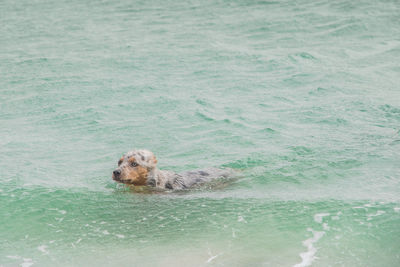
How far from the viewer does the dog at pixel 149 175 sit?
9242 mm

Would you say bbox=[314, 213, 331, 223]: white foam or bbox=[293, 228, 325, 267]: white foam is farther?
bbox=[314, 213, 331, 223]: white foam

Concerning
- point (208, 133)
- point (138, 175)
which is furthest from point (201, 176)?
point (208, 133)

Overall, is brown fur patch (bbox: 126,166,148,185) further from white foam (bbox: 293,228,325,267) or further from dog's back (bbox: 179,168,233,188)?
white foam (bbox: 293,228,325,267)

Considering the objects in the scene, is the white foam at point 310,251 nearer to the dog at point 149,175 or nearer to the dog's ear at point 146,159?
the dog at point 149,175

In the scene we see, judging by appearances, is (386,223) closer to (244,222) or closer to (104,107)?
(244,222)

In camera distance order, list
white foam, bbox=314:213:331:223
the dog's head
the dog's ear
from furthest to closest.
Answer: the dog's ear < the dog's head < white foam, bbox=314:213:331:223

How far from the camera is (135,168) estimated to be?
932 cm

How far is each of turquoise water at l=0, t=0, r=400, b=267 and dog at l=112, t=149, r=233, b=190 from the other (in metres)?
0.24

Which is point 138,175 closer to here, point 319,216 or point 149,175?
point 149,175

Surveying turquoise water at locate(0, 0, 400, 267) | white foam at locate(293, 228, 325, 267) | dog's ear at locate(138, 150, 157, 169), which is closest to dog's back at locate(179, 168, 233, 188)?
turquoise water at locate(0, 0, 400, 267)

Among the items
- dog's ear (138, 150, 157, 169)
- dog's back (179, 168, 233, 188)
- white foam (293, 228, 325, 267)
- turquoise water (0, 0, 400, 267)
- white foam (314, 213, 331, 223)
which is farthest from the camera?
dog's back (179, 168, 233, 188)

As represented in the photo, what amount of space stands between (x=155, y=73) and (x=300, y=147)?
7.18m

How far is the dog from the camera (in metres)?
9.24

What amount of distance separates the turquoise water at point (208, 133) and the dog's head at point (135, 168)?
1.10 feet
